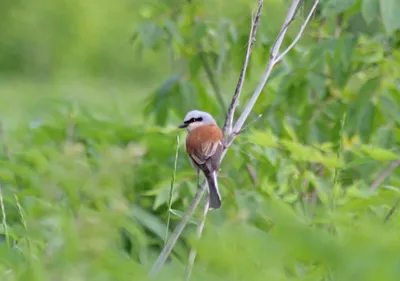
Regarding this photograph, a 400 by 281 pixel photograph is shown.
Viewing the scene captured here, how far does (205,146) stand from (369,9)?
0.84m

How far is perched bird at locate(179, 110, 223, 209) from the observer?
233 cm

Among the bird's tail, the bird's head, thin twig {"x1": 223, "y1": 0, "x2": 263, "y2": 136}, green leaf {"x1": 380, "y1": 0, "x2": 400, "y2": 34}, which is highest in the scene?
thin twig {"x1": 223, "y1": 0, "x2": 263, "y2": 136}

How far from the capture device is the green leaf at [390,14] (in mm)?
2832

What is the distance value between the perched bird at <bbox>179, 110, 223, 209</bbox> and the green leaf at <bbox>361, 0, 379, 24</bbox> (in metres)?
0.67

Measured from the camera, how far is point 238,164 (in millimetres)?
2516

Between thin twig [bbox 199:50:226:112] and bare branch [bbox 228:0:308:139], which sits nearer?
bare branch [bbox 228:0:308:139]

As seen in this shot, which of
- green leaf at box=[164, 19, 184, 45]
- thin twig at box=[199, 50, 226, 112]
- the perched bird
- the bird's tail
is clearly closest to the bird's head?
the perched bird

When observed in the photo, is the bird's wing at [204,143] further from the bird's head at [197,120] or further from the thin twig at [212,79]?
the thin twig at [212,79]

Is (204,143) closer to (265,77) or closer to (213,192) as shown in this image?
(213,192)

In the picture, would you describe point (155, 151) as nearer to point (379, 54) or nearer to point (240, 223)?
point (379, 54)

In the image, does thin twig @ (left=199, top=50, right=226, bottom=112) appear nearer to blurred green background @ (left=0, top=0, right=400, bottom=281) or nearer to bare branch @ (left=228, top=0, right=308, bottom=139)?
blurred green background @ (left=0, top=0, right=400, bottom=281)

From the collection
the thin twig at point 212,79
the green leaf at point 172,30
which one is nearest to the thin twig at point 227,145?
the green leaf at point 172,30

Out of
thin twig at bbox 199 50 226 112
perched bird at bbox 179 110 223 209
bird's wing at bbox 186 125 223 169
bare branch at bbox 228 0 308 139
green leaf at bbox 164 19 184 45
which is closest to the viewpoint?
bare branch at bbox 228 0 308 139

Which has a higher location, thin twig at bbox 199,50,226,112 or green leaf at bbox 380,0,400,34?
green leaf at bbox 380,0,400,34
